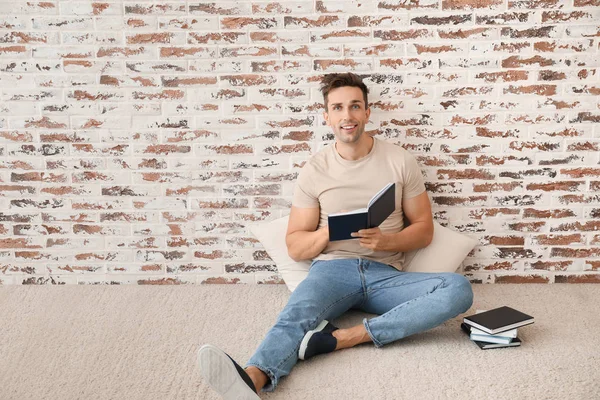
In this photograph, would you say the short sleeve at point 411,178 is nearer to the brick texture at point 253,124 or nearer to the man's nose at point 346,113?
the brick texture at point 253,124

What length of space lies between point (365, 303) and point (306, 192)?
59 centimetres

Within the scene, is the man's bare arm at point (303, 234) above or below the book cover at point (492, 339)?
above

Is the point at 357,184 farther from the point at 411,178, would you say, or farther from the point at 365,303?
the point at 365,303

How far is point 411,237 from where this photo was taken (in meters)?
3.15

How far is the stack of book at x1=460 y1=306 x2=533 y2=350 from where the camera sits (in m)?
2.74

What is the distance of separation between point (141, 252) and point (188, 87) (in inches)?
35.9

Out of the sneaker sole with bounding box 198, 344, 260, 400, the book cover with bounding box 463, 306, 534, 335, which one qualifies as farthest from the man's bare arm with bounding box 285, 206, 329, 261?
the sneaker sole with bounding box 198, 344, 260, 400

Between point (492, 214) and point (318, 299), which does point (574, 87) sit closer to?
point (492, 214)

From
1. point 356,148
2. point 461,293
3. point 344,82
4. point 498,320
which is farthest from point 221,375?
point 344,82

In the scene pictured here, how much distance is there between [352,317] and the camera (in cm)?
312

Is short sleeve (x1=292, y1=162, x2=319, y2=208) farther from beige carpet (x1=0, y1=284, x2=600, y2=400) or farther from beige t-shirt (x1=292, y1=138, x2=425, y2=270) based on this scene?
beige carpet (x1=0, y1=284, x2=600, y2=400)

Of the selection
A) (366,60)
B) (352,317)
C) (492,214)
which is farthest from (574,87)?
(352,317)

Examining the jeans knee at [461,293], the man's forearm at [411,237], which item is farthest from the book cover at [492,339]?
the man's forearm at [411,237]

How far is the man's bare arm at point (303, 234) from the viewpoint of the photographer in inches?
123
